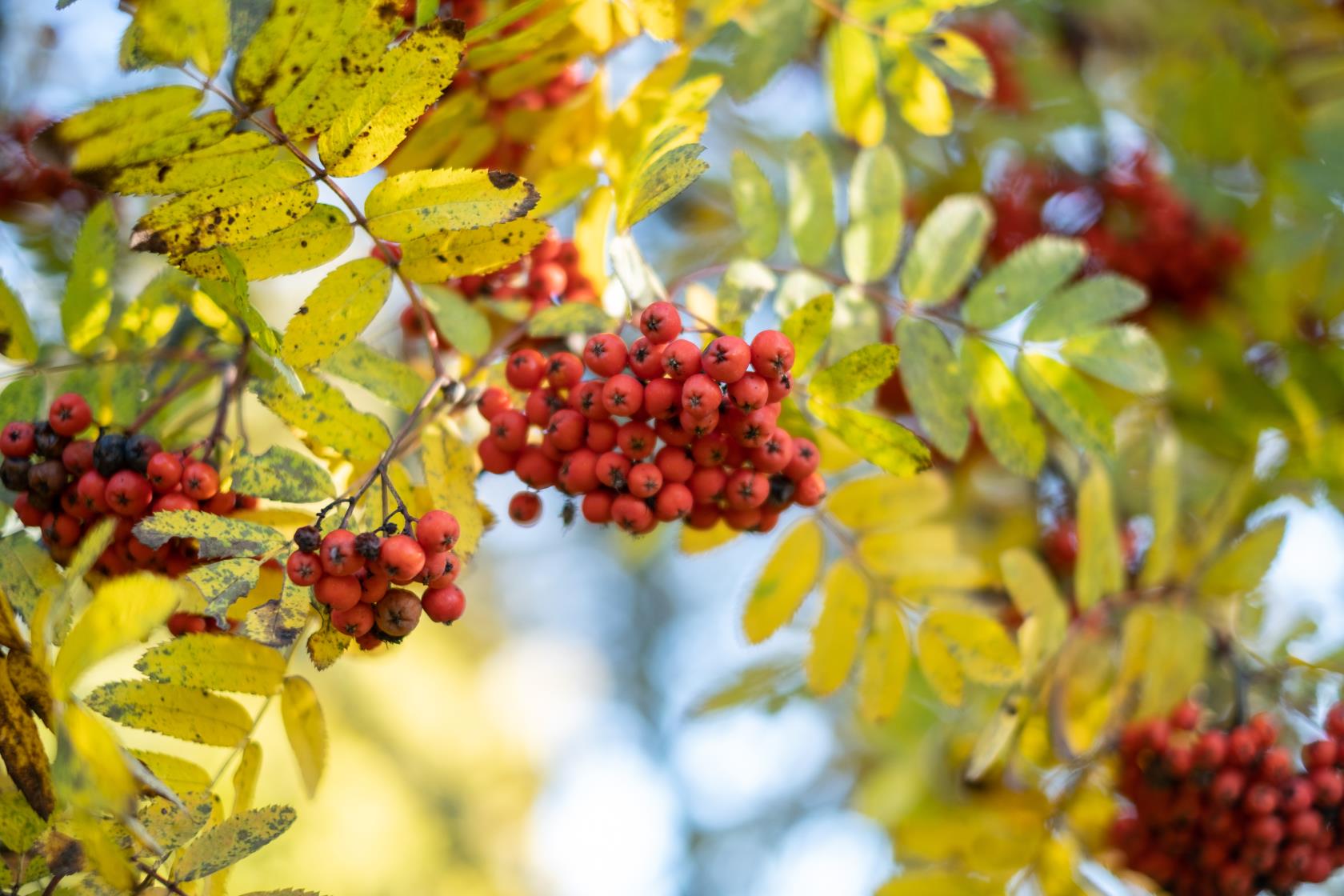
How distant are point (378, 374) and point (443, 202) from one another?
362mm

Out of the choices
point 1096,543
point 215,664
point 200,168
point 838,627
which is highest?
point 200,168

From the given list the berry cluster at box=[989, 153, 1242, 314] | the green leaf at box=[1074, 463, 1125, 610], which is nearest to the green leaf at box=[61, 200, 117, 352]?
the green leaf at box=[1074, 463, 1125, 610]

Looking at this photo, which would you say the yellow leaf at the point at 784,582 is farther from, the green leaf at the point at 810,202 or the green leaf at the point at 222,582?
the green leaf at the point at 222,582

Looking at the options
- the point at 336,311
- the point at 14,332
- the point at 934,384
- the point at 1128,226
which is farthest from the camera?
the point at 1128,226

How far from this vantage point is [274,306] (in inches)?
189

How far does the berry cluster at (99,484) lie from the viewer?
4.95 ft

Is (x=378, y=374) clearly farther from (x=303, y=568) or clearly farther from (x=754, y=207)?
(x=754, y=207)

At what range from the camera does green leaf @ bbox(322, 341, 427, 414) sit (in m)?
1.65

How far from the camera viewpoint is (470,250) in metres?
1.53

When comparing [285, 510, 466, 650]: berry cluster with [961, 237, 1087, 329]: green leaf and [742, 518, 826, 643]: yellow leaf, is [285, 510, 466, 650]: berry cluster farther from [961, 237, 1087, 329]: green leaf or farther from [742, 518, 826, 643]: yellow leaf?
[961, 237, 1087, 329]: green leaf

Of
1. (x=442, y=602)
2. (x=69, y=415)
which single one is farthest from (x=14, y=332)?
(x=442, y=602)

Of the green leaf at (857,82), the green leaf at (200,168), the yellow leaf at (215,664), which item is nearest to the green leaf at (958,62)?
the green leaf at (857,82)

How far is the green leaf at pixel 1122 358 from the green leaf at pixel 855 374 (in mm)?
583

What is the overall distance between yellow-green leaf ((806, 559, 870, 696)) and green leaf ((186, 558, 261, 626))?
3.74ft
